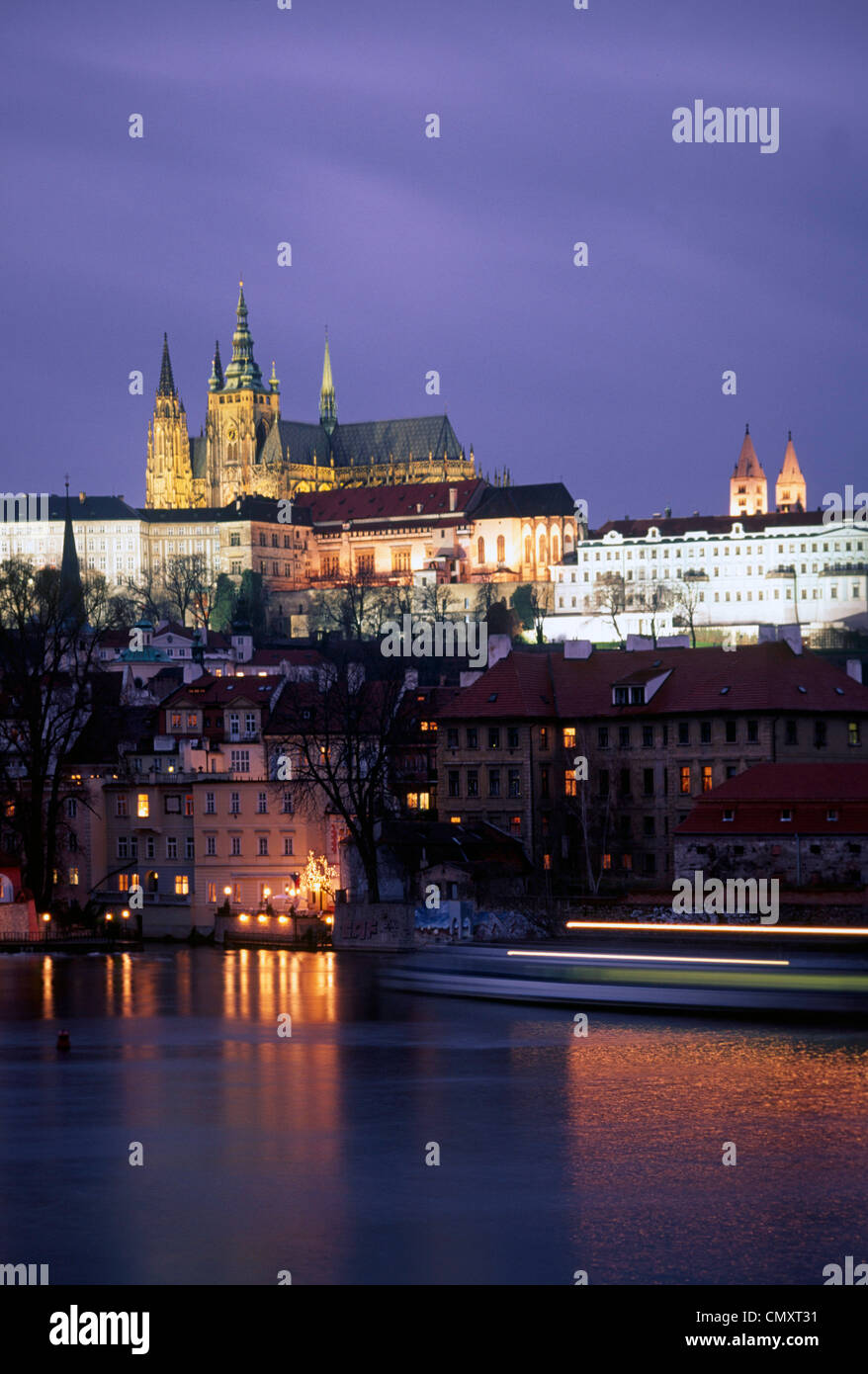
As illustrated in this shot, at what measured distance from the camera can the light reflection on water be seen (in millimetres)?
22344

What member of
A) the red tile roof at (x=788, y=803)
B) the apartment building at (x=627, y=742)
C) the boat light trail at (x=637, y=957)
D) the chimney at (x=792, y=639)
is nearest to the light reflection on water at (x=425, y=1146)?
the boat light trail at (x=637, y=957)

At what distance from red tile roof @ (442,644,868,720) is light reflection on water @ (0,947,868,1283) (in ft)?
61.3

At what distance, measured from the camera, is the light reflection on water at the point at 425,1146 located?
2234cm

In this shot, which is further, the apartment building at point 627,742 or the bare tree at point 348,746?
the apartment building at point 627,742

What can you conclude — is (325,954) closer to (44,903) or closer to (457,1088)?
(44,903)

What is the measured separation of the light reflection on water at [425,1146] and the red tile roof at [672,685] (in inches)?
735

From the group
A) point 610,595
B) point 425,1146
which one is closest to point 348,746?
point 425,1146

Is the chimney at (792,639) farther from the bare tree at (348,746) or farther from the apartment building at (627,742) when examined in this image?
the bare tree at (348,746)

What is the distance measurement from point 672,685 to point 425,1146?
116ft

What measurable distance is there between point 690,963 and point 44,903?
83.6 feet

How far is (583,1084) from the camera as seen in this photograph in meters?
32.7

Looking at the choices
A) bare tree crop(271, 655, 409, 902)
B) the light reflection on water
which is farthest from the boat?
bare tree crop(271, 655, 409, 902)

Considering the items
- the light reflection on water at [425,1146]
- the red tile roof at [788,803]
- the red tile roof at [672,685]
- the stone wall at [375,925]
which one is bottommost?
the light reflection on water at [425,1146]

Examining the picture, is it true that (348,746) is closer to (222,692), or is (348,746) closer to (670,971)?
(222,692)
